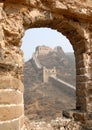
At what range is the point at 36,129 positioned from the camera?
4816 mm

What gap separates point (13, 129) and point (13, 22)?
8.05 ft

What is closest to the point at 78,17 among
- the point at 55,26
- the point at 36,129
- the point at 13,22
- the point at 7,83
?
the point at 55,26

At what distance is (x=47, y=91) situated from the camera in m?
32.3

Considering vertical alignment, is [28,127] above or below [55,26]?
below

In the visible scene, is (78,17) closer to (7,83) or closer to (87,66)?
(87,66)

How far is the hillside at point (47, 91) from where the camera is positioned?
21483 millimetres

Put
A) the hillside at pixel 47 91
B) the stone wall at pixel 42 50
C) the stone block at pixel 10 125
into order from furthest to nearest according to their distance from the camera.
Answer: the stone wall at pixel 42 50 < the hillside at pixel 47 91 < the stone block at pixel 10 125

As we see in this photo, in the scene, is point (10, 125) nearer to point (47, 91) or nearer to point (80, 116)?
point (80, 116)

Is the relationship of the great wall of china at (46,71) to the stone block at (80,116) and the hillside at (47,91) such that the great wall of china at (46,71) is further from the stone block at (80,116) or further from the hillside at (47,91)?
the stone block at (80,116)

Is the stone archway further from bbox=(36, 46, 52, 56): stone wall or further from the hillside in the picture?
bbox=(36, 46, 52, 56): stone wall

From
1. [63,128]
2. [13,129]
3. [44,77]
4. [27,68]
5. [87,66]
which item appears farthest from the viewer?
[27,68]

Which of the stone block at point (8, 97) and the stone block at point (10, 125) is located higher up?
the stone block at point (8, 97)

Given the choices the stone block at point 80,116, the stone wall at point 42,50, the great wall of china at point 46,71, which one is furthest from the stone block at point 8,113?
the stone wall at point 42,50

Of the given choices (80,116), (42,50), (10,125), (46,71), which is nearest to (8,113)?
(10,125)
